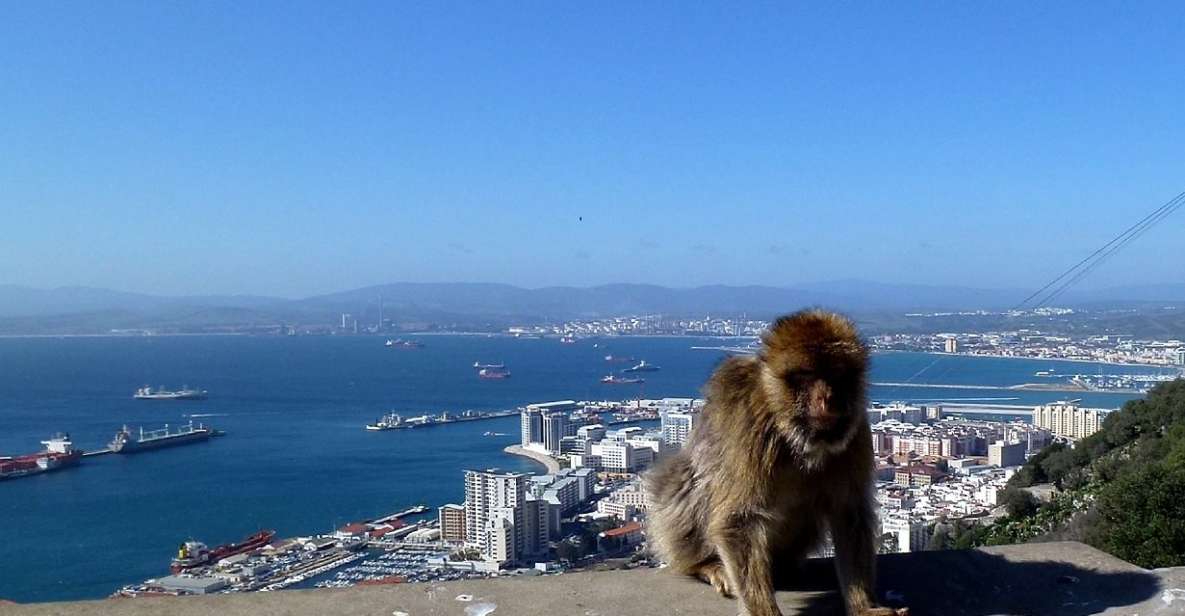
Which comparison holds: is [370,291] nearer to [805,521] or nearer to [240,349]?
→ [240,349]

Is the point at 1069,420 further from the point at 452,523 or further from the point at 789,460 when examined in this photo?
the point at 789,460

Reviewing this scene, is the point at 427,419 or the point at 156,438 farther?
the point at 427,419

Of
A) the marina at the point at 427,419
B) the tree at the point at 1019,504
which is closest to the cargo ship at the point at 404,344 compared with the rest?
the marina at the point at 427,419

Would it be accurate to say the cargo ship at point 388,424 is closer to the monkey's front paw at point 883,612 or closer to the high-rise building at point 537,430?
the high-rise building at point 537,430

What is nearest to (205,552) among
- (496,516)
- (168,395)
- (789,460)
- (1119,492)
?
(496,516)

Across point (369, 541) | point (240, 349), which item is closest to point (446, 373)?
point (240, 349)
